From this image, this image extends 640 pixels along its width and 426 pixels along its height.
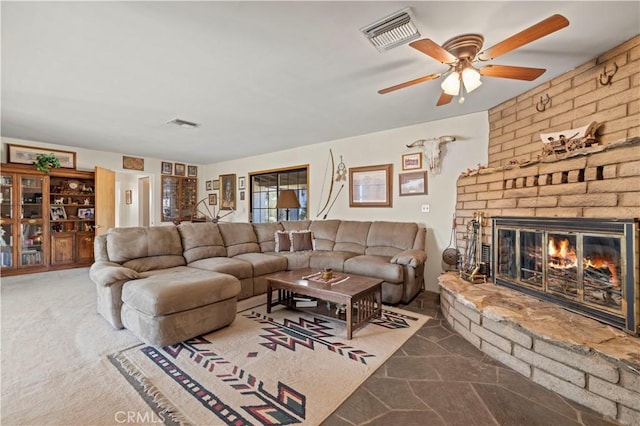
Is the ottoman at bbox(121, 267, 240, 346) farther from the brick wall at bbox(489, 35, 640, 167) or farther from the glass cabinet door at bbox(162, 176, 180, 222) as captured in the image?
the glass cabinet door at bbox(162, 176, 180, 222)

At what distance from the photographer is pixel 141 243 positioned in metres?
3.36

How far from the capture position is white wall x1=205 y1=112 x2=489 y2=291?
376 cm

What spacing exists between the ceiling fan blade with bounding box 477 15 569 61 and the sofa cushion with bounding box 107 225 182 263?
3836 millimetres

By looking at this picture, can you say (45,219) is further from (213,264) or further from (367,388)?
(367,388)

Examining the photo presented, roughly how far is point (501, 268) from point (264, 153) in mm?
4994

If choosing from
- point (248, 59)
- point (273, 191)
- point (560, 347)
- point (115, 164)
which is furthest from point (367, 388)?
point (115, 164)

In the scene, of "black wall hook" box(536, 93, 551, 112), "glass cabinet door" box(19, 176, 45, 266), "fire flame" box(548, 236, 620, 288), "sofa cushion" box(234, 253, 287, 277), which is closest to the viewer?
"fire flame" box(548, 236, 620, 288)

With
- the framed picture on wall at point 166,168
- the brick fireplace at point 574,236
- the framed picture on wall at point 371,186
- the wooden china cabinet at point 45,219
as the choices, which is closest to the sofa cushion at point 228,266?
the framed picture on wall at point 371,186

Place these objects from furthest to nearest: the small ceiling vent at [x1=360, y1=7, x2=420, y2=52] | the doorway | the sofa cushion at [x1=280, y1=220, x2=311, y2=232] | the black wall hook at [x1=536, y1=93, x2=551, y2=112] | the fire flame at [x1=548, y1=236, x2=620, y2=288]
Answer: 1. the doorway
2. the sofa cushion at [x1=280, y1=220, x2=311, y2=232]
3. the black wall hook at [x1=536, y1=93, x2=551, y2=112]
4. the fire flame at [x1=548, y1=236, x2=620, y2=288]
5. the small ceiling vent at [x1=360, y1=7, x2=420, y2=52]

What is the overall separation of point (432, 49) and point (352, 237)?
3040 millimetres

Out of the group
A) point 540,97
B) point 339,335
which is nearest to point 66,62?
point 339,335

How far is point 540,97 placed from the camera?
9.30 ft

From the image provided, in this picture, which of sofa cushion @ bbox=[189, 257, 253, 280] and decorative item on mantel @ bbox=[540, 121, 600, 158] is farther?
sofa cushion @ bbox=[189, 257, 253, 280]

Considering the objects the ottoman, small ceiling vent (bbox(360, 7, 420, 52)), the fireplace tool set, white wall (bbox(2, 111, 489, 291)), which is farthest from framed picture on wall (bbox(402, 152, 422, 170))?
the ottoman
